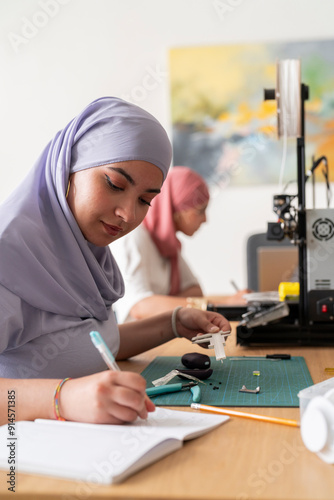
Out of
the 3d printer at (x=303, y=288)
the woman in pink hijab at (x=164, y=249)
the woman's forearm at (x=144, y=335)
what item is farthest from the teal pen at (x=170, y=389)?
the woman in pink hijab at (x=164, y=249)

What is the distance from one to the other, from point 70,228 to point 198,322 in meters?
0.42

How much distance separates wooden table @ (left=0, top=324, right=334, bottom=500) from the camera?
25.5 inches

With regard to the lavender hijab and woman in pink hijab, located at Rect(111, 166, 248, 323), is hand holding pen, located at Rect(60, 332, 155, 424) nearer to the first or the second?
the lavender hijab

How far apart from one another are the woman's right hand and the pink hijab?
1.78 meters

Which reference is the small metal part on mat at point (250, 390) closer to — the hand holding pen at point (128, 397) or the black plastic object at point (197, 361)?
the black plastic object at point (197, 361)

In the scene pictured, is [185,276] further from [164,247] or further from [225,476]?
[225,476]

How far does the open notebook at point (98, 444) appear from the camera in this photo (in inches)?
27.1

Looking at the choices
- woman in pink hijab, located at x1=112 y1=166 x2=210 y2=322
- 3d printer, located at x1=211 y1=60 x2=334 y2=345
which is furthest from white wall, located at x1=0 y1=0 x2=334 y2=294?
3d printer, located at x1=211 y1=60 x2=334 y2=345

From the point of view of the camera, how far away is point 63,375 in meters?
1.12

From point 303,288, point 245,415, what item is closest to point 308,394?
point 245,415

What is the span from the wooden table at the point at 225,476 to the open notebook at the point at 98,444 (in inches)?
0.5

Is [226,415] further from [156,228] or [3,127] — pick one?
[3,127]

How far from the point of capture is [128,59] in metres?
3.81

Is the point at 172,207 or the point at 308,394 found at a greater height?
the point at 172,207
